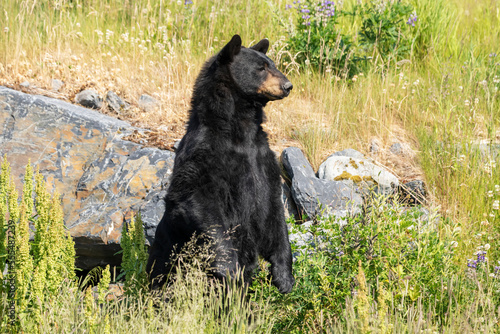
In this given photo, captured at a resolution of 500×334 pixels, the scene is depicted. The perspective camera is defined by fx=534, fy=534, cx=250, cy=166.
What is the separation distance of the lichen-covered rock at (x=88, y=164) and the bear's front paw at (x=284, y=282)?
1517 mm

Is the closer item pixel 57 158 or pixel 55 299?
pixel 55 299

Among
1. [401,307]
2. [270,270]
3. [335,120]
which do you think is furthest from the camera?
[335,120]

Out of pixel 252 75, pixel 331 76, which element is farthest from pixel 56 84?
pixel 252 75

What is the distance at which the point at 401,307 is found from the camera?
242 cm

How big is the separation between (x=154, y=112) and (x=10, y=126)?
1548mm

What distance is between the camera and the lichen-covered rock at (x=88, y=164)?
484 cm

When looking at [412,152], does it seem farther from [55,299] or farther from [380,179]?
[55,299]

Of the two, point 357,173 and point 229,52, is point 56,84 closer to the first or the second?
point 229,52

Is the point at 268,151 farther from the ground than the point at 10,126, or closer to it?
farther from the ground

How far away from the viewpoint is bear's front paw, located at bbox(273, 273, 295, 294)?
3541mm

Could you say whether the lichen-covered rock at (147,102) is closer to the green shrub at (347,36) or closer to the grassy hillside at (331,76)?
the grassy hillside at (331,76)

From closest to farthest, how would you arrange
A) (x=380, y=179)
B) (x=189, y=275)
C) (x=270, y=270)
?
1. (x=189, y=275)
2. (x=270, y=270)
3. (x=380, y=179)

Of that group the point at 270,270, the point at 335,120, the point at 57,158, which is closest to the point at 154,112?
the point at 57,158

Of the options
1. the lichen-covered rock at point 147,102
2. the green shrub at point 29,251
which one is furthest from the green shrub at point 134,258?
the lichen-covered rock at point 147,102
